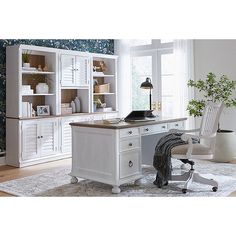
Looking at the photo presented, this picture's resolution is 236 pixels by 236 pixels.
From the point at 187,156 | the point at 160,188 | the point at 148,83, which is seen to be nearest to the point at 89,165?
the point at 160,188

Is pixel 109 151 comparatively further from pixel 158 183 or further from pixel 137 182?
pixel 158 183

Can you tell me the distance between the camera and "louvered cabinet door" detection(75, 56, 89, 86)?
6473 mm

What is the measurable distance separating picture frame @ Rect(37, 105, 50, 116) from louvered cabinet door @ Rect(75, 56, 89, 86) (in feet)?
2.41

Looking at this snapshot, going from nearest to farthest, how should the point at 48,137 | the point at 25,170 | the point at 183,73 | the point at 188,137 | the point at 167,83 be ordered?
the point at 188,137 < the point at 25,170 < the point at 48,137 < the point at 183,73 < the point at 167,83

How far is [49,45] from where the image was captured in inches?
251

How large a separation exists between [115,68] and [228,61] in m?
2.20

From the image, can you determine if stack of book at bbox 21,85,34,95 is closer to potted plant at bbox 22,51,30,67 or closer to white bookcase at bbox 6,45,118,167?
white bookcase at bbox 6,45,118,167

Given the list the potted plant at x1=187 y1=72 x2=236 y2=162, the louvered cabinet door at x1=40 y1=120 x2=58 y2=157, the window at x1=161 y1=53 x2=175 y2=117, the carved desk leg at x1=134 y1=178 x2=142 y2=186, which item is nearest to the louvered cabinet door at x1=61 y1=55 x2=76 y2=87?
the louvered cabinet door at x1=40 y1=120 x2=58 y2=157

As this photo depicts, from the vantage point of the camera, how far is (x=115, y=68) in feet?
24.0

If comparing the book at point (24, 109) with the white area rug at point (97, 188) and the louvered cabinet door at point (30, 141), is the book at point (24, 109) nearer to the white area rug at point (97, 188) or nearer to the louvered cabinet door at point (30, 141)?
the louvered cabinet door at point (30, 141)

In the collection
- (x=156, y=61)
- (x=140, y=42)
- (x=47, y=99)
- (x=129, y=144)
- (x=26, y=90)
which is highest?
(x=140, y=42)

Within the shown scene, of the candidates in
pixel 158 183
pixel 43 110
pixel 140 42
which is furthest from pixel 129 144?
pixel 140 42

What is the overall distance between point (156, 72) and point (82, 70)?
1550 millimetres

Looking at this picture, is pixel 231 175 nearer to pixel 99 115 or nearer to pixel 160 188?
pixel 160 188
